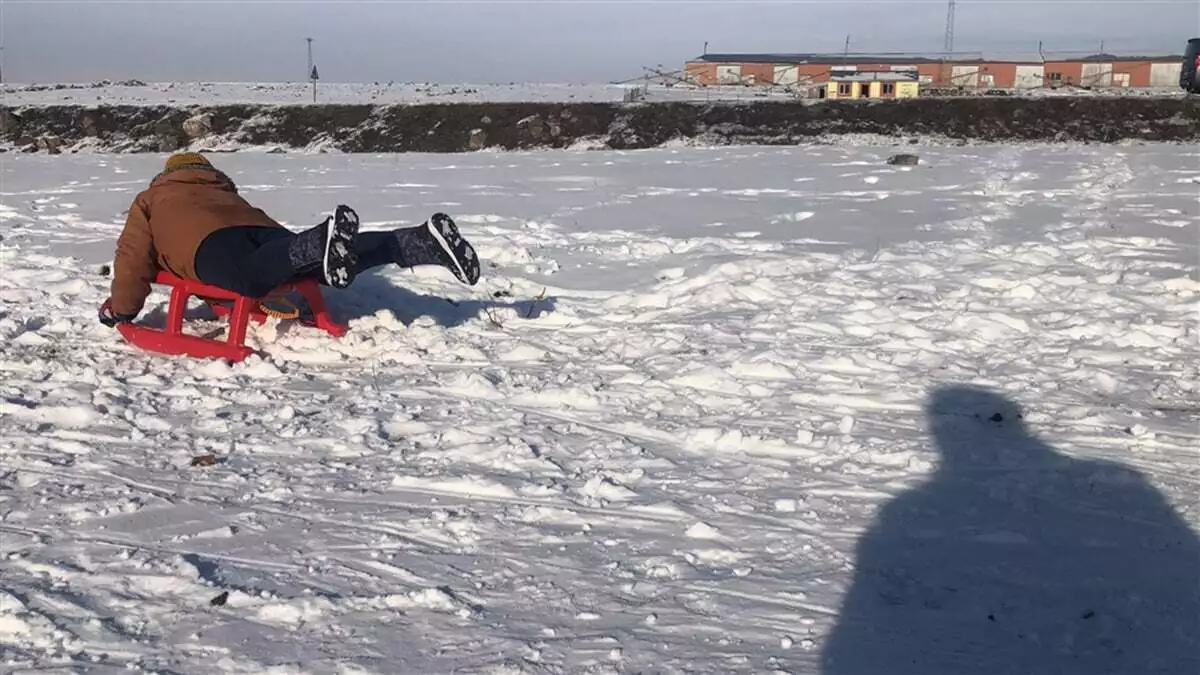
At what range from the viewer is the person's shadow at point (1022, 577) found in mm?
2998

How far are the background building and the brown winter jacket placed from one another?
1773 inches

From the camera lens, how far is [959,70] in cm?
5381

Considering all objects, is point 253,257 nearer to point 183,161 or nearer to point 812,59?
point 183,161

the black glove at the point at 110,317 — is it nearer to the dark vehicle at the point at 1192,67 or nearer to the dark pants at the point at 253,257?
the dark pants at the point at 253,257

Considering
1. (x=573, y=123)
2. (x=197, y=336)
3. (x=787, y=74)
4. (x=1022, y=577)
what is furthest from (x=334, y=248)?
(x=787, y=74)

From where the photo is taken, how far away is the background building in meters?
51.5

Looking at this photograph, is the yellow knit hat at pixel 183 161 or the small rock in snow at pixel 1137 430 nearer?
the small rock in snow at pixel 1137 430

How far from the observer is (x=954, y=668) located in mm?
2928

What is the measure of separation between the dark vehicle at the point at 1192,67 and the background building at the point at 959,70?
35456 millimetres

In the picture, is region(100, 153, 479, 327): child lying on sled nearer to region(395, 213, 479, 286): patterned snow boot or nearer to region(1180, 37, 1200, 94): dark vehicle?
region(395, 213, 479, 286): patterned snow boot

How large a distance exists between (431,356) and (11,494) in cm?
241

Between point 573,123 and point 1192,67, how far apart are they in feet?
49.0

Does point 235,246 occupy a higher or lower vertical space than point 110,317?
higher

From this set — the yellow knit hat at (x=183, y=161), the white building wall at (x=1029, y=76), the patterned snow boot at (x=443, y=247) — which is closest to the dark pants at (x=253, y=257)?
the patterned snow boot at (x=443, y=247)
